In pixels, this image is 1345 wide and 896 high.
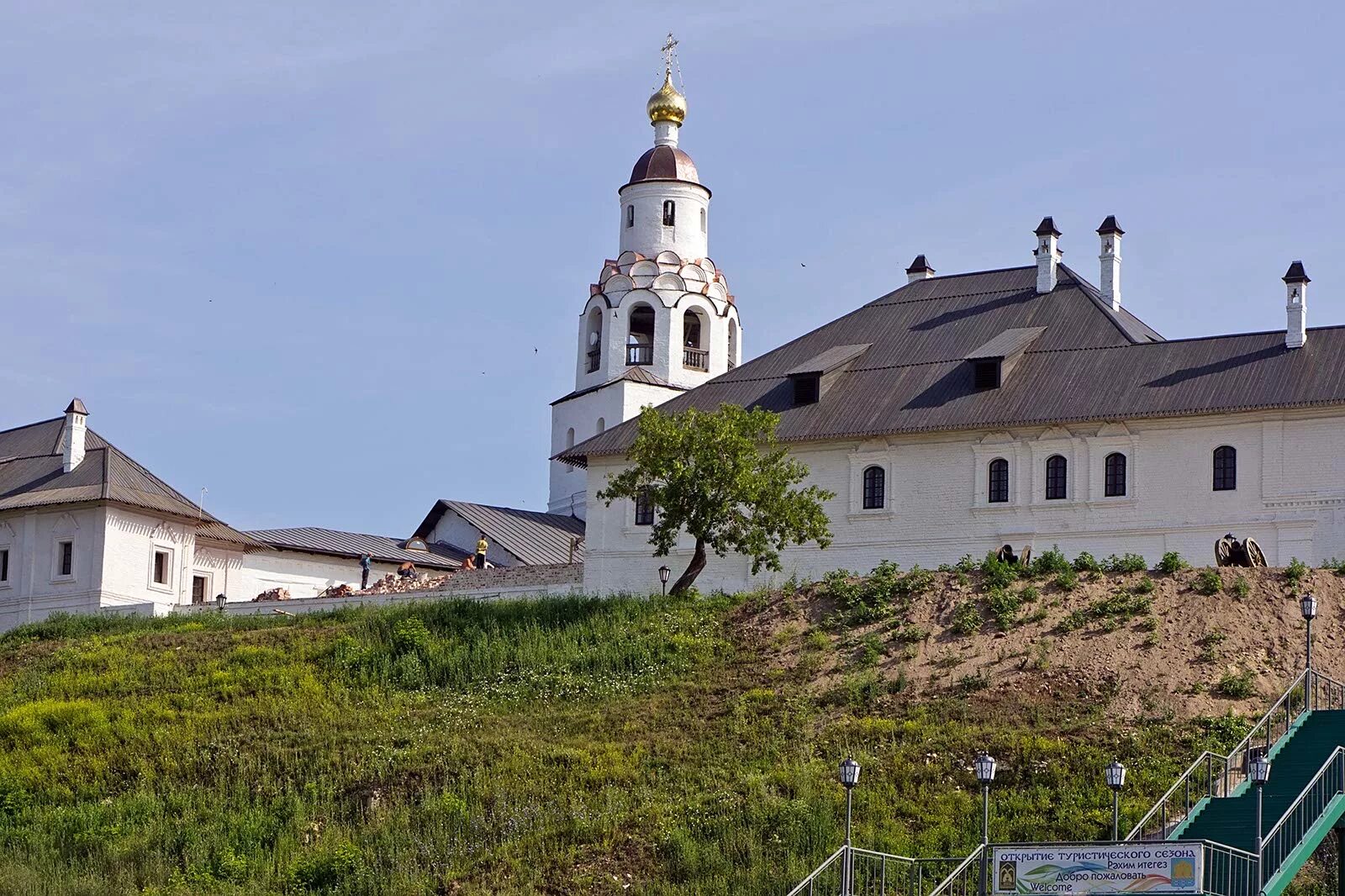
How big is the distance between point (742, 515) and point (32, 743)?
13722 millimetres

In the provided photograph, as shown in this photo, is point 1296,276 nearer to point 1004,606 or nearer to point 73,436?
point 1004,606

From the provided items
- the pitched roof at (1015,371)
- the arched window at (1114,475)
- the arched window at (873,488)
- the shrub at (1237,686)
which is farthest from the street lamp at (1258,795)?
the arched window at (873,488)

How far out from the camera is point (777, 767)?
3525cm

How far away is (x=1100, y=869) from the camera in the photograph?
26.6 meters

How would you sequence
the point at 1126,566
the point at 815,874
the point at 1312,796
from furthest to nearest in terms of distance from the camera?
the point at 1126,566 < the point at 815,874 < the point at 1312,796

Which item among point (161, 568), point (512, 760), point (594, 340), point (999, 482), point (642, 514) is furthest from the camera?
point (594, 340)

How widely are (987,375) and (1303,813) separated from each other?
21886 millimetres

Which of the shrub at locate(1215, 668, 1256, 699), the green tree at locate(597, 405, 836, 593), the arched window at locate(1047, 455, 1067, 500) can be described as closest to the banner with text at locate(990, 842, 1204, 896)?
the shrub at locate(1215, 668, 1256, 699)

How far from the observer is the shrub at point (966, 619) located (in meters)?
39.4

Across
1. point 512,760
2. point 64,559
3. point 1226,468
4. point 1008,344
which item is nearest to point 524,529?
point 64,559

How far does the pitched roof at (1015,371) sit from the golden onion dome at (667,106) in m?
14.4

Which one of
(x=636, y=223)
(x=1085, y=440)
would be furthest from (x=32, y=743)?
(x=636, y=223)

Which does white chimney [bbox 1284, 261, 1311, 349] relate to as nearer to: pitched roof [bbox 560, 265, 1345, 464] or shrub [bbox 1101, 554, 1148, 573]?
pitched roof [bbox 560, 265, 1345, 464]

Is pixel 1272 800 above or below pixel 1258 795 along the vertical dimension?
below
